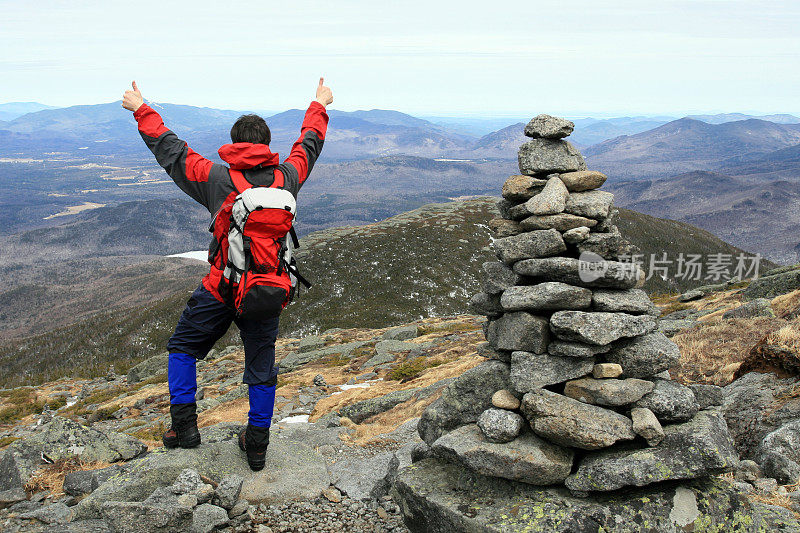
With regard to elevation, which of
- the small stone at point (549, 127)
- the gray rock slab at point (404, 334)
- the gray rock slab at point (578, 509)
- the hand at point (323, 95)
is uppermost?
the hand at point (323, 95)

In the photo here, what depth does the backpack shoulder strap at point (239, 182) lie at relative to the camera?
7.62 m

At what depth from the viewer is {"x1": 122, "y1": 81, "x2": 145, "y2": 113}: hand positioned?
306 inches

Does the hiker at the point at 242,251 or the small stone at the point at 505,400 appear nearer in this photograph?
the hiker at the point at 242,251

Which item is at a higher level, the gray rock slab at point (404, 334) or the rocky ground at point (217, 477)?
the rocky ground at point (217, 477)

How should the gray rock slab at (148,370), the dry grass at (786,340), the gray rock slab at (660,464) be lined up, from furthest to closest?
the gray rock slab at (148,370) < the dry grass at (786,340) < the gray rock slab at (660,464)

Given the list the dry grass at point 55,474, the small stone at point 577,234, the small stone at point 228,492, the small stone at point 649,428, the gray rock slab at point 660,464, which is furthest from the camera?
the dry grass at point 55,474

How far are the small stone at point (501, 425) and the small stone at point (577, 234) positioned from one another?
127 inches

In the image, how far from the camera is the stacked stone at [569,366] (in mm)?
6836

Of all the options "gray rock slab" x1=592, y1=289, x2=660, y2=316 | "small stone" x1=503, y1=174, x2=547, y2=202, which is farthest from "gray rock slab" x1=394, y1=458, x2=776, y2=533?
"small stone" x1=503, y1=174, x2=547, y2=202

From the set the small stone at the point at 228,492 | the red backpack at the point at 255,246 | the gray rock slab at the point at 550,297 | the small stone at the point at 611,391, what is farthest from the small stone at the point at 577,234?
the small stone at the point at 228,492

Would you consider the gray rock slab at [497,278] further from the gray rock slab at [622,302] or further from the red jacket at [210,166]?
the red jacket at [210,166]

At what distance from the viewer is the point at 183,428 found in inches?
337

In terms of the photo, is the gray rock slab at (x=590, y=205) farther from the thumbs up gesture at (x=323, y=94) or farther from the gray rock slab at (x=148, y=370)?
the gray rock slab at (x=148, y=370)

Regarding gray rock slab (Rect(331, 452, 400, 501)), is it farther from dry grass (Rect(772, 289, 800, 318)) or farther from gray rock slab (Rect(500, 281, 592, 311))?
dry grass (Rect(772, 289, 800, 318))
